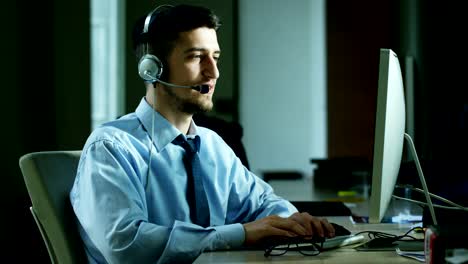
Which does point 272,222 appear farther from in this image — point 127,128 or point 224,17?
point 224,17

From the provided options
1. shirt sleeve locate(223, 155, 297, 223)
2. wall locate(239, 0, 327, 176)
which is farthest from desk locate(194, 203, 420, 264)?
wall locate(239, 0, 327, 176)

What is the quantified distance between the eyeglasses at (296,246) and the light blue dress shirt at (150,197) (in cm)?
8

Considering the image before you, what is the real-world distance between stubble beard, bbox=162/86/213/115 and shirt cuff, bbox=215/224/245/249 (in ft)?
1.23

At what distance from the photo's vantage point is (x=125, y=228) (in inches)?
49.4

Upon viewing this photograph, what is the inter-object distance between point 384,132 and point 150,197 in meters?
0.63

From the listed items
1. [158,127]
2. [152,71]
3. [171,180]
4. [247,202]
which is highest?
[152,71]

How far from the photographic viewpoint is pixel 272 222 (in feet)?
4.29

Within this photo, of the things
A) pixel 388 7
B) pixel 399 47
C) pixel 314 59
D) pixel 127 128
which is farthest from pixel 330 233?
pixel 314 59

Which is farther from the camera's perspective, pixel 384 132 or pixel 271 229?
pixel 271 229

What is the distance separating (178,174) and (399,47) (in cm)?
290

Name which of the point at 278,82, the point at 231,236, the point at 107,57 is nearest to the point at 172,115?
the point at 231,236

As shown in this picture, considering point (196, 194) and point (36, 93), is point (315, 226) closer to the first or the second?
point (196, 194)

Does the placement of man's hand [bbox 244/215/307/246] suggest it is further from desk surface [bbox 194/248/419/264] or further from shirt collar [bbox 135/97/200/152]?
shirt collar [bbox 135/97/200/152]

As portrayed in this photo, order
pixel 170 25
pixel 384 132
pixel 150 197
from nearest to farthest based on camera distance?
pixel 384 132
pixel 150 197
pixel 170 25
